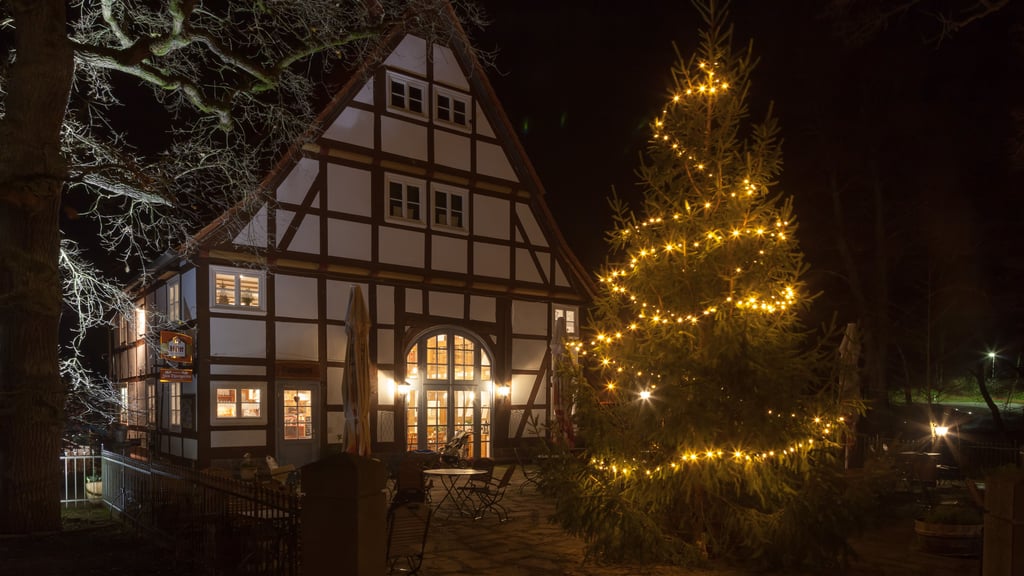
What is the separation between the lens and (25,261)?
895cm

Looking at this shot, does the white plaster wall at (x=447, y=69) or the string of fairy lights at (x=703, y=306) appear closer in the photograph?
the string of fairy lights at (x=703, y=306)

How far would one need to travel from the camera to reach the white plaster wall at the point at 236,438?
14.9m

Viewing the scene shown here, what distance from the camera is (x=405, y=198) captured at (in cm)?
1800

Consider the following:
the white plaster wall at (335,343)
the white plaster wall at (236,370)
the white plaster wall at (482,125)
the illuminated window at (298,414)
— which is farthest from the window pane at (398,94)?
the illuminated window at (298,414)

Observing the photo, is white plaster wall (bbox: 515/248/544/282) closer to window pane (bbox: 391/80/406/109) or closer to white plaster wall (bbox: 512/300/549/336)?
white plaster wall (bbox: 512/300/549/336)

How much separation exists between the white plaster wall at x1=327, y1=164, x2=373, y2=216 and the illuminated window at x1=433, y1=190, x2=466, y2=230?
1.91 metres

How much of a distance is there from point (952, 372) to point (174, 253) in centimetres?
3120

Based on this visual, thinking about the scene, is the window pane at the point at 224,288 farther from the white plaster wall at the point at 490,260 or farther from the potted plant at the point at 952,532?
the potted plant at the point at 952,532

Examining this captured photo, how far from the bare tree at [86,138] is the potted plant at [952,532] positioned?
9177 mm

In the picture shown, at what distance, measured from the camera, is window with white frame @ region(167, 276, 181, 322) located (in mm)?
16422

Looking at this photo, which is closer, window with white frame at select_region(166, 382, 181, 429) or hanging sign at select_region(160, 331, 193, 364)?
hanging sign at select_region(160, 331, 193, 364)

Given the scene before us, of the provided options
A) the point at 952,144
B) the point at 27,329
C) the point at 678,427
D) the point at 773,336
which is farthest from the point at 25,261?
the point at 952,144

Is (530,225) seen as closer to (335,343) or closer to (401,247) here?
(401,247)

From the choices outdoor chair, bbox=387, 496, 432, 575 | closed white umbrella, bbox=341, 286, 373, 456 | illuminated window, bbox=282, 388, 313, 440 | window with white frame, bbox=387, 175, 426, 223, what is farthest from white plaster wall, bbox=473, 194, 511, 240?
outdoor chair, bbox=387, 496, 432, 575
